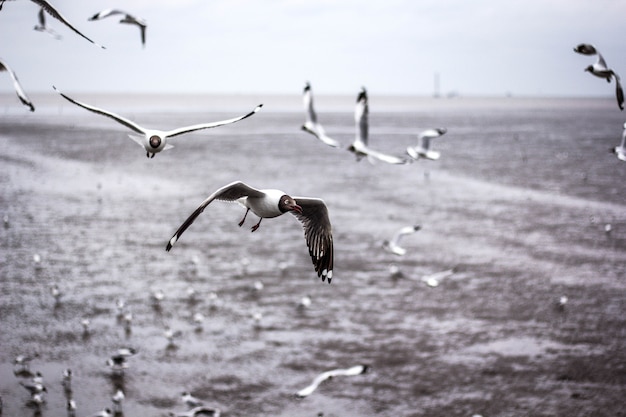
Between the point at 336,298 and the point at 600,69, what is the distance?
14.2 metres

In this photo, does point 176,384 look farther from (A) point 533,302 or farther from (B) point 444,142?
(B) point 444,142

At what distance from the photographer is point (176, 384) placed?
1802cm

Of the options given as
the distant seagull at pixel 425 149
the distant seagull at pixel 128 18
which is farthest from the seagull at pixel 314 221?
the distant seagull at pixel 425 149

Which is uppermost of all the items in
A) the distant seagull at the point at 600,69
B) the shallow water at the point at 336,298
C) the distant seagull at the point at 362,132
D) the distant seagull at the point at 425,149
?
the distant seagull at the point at 600,69

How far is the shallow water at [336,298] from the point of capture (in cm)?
1780

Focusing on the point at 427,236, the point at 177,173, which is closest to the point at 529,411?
the point at 427,236

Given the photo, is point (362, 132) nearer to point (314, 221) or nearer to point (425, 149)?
point (425, 149)

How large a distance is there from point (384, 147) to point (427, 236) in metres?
36.0

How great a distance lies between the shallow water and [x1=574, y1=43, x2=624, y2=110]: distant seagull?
866 cm

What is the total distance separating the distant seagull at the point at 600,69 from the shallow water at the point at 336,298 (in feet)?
28.4

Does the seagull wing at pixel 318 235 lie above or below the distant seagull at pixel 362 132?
below

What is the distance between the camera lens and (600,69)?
11.0m

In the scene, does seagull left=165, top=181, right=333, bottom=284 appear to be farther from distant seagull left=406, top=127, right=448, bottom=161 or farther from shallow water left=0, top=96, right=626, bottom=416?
shallow water left=0, top=96, right=626, bottom=416

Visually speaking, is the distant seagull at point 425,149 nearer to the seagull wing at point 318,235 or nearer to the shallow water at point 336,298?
the shallow water at point 336,298
